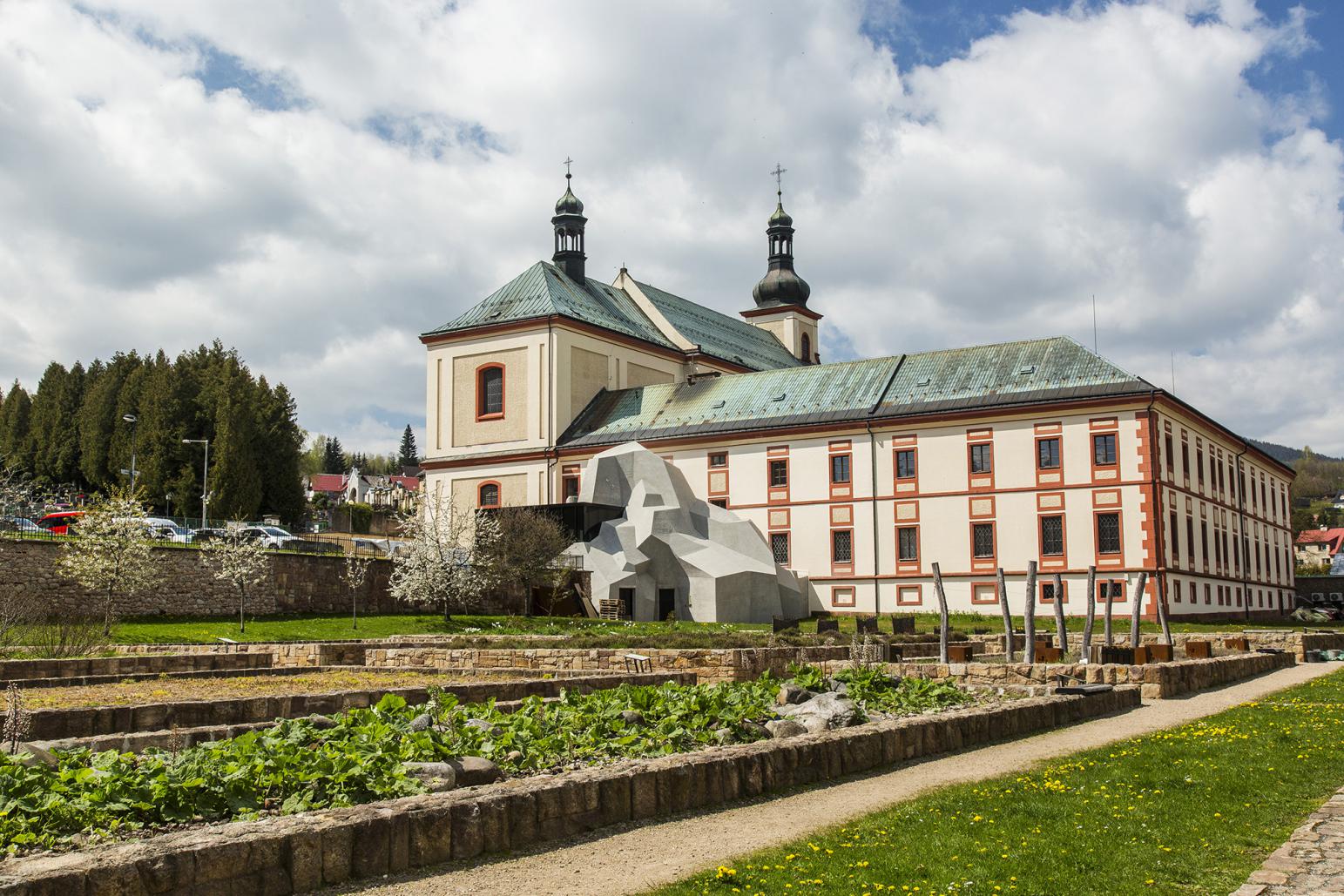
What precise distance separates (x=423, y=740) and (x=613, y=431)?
2049 inches

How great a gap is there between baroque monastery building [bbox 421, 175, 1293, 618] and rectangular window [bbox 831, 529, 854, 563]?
3.1 inches

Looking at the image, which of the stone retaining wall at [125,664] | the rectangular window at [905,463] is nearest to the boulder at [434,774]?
the stone retaining wall at [125,664]

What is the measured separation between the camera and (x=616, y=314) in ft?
225

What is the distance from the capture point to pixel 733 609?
160 feet

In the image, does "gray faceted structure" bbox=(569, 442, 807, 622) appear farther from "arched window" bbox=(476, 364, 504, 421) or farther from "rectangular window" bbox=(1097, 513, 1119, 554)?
"rectangular window" bbox=(1097, 513, 1119, 554)

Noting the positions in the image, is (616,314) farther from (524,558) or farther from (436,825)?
(436,825)

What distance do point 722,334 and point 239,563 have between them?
133ft

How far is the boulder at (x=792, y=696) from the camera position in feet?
52.5

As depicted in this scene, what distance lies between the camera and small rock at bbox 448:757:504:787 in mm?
9367

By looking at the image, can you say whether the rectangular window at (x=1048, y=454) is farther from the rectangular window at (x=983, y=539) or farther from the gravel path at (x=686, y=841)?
the gravel path at (x=686, y=841)

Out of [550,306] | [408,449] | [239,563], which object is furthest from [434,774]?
[408,449]

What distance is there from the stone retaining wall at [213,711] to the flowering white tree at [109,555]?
2316cm

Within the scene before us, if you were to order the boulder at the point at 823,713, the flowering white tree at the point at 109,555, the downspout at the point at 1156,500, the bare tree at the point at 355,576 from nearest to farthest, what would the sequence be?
the boulder at the point at 823,713 < the flowering white tree at the point at 109,555 < the bare tree at the point at 355,576 < the downspout at the point at 1156,500

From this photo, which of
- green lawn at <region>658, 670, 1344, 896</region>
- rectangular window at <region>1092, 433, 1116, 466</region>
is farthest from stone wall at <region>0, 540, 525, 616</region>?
green lawn at <region>658, 670, 1344, 896</region>
